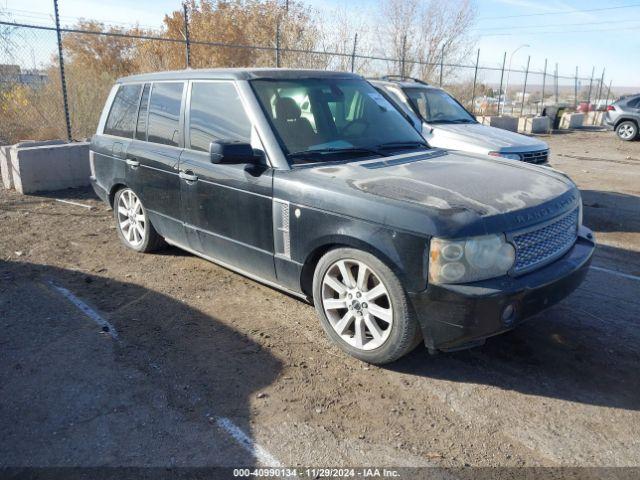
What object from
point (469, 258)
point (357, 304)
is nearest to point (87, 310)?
point (357, 304)

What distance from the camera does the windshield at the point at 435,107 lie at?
28.4ft

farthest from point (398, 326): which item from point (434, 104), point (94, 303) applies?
point (434, 104)

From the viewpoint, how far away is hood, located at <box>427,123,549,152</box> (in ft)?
24.6

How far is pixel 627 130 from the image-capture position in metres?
19.2

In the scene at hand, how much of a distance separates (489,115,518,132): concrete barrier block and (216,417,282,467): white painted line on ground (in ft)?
63.6

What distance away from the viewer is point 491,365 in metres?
3.62

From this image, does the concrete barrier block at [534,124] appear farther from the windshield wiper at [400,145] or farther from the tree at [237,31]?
the windshield wiper at [400,145]

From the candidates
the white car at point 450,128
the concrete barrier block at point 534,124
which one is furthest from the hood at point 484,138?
the concrete barrier block at point 534,124

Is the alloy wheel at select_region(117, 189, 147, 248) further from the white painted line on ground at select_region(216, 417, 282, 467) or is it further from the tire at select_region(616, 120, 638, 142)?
the tire at select_region(616, 120, 638, 142)

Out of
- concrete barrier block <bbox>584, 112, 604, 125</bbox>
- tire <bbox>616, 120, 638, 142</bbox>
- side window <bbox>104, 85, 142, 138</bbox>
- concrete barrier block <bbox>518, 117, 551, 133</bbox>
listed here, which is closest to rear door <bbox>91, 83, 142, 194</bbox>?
side window <bbox>104, 85, 142, 138</bbox>

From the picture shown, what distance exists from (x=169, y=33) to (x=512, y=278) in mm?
30504

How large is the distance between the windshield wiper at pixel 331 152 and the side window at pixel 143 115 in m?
2.05

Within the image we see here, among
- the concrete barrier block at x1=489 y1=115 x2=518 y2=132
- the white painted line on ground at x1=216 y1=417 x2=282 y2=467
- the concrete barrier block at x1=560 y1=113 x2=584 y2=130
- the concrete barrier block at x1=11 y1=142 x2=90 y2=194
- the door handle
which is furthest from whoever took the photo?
the concrete barrier block at x1=560 y1=113 x2=584 y2=130

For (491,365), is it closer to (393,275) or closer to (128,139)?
(393,275)
